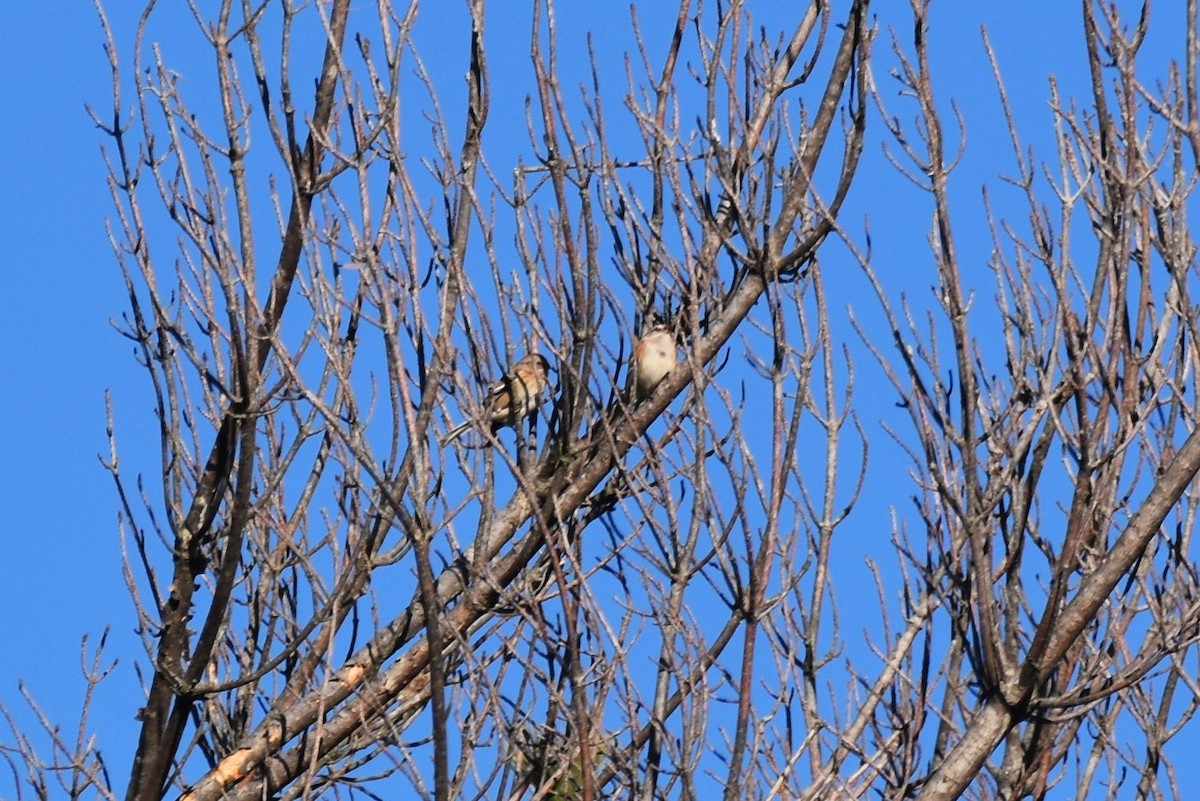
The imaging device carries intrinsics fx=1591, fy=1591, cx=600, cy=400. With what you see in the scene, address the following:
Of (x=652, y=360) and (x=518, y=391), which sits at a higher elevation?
(x=518, y=391)

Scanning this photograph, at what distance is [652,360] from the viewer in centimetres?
613

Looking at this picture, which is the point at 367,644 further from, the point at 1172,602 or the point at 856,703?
the point at 1172,602

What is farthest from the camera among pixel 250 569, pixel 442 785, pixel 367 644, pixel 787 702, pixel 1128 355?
pixel 250 569

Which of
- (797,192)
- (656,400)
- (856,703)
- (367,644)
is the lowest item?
(856,703)

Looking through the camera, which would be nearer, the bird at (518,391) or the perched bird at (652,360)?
the bird at (518,391)

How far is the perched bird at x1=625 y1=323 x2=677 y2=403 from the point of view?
605 cm

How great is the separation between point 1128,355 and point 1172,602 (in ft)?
4.10

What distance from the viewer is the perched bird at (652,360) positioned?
238 inches

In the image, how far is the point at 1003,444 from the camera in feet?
15.8

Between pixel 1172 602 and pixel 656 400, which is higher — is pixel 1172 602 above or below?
below

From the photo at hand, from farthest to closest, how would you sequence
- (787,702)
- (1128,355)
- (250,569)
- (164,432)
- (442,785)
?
1. (250,569)
2. (164,432)
3. (787,702)
4. (1128,355)
5. (442,785)

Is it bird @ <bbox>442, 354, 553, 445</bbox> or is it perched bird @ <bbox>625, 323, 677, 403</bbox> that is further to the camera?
perched bird @ <bbox>625, 323, 677, 403</bbox>

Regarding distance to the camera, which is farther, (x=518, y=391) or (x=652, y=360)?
(x=518, y=391)

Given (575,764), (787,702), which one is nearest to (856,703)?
(787,702)
